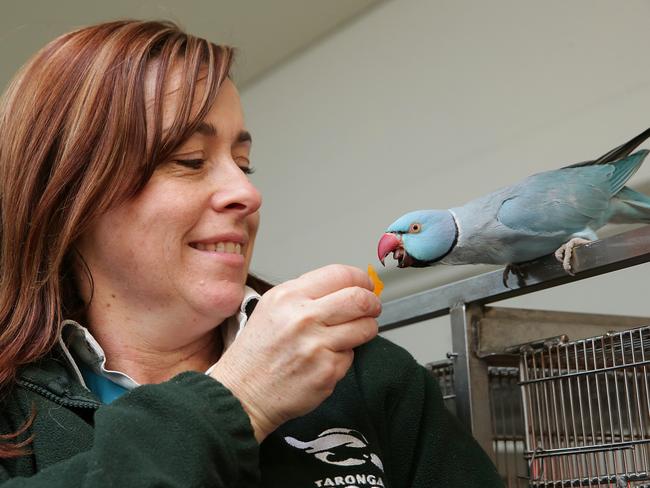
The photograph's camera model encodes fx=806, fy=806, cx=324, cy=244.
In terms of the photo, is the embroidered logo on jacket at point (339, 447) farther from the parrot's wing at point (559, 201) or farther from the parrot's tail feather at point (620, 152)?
the parrot's tail feather at point (620, 152)

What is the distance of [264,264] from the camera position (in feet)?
7.72

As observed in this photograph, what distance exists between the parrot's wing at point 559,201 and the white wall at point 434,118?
0.38 m

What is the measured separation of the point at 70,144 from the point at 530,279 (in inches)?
20.1

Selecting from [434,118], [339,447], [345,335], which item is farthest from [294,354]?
[434,118]

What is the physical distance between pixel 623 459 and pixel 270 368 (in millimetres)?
404

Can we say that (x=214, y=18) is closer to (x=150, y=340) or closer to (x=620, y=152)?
(x=620, y=152)

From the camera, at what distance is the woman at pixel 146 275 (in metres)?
0.69

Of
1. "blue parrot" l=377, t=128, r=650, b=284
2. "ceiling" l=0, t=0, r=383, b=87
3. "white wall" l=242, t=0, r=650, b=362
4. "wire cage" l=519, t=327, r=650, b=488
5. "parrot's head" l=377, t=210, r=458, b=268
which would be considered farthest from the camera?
"ceiling" l=0, t=0, r=383, b=87

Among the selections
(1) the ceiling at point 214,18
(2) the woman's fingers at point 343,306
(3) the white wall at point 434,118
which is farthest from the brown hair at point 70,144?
(1) the ceiling at point 214,18

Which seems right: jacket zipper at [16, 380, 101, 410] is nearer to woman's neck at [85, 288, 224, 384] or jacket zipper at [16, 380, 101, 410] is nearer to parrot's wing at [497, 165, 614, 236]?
woman's neck at [85, 288, 224, 384]

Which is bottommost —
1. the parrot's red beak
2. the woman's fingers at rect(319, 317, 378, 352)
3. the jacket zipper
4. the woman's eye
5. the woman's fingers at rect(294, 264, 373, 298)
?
the jacket zipper

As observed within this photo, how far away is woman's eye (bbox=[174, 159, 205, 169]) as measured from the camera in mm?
755

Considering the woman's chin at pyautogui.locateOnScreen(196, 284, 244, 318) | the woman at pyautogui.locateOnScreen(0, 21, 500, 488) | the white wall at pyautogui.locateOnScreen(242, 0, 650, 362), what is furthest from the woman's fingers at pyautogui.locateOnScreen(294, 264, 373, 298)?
the white wall at pyautogui.locateOnScreen(242, 0, 650, 362)

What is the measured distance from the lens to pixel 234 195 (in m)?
0.74
